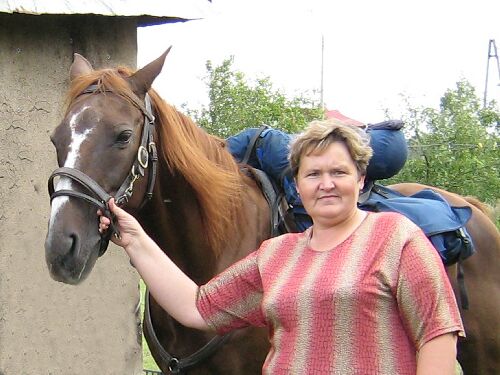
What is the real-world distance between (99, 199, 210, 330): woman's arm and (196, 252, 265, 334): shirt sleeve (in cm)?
4

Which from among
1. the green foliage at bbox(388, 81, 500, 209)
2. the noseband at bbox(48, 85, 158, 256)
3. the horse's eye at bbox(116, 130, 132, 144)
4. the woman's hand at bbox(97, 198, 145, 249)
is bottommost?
the green foliage at bbox(388, 81, 500, 209)

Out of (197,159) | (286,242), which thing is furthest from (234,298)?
(197,159)

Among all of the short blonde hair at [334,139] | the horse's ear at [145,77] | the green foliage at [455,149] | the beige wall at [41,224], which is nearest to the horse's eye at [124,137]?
the horse's ear at [145,77]

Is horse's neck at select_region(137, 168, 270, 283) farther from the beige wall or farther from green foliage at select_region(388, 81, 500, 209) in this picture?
green foliage at select_region(388, 81, 500, 209)

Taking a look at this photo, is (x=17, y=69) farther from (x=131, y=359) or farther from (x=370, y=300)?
(x=370, y=300)

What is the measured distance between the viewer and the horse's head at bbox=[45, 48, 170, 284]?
2.47m

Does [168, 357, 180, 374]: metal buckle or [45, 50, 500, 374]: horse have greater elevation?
[45, 50, 500, 374]: horse

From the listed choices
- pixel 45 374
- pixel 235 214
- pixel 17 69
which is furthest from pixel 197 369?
pixel 17 69

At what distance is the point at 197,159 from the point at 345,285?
3.87 ft

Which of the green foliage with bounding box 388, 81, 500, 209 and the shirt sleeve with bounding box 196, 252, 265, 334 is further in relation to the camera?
the green foliage with bounding box 388, 81, 500, 209

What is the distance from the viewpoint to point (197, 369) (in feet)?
10.3

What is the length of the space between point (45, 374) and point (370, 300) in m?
2.95

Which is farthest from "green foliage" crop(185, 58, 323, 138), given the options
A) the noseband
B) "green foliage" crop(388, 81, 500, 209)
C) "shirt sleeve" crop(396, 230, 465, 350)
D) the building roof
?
"shirt sleeve" crop(396, 230, 465, 350)

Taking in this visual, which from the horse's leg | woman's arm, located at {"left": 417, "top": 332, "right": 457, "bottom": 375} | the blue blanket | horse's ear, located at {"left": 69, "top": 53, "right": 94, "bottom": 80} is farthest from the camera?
the horse's leg
